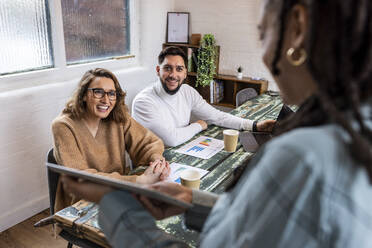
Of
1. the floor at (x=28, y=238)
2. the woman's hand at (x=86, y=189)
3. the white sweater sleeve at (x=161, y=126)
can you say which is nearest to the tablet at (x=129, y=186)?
the woman's hand at (x=86, y=189)

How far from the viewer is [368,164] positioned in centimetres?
38

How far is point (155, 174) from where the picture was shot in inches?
61.9

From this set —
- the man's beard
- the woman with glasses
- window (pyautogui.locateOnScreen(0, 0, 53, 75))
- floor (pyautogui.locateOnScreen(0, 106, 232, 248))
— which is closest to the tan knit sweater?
the woman with glasses

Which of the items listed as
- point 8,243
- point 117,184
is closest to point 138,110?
point 8,243

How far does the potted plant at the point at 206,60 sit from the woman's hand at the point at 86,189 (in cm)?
323

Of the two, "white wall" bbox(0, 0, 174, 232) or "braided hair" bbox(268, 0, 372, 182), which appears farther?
"white wall" bbox(0, 0, 174, 232)

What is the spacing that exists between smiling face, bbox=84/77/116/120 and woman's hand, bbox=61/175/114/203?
124 cm

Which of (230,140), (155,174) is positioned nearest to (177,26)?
(230,140)

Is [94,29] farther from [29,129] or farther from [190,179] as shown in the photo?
[190,179]

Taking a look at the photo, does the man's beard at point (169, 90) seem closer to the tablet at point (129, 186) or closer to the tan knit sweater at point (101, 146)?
the tan knit sweater at point (101, 146)

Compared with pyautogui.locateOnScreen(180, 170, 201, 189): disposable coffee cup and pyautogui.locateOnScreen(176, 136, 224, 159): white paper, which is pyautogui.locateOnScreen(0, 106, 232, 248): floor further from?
pyautogui.locateOnScreen(180, 170, 201, 189): disposable coffee cup

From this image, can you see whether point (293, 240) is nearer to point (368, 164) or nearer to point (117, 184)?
point (368, 164)

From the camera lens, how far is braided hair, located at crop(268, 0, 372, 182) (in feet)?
1.23

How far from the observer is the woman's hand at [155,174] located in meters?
1.56
